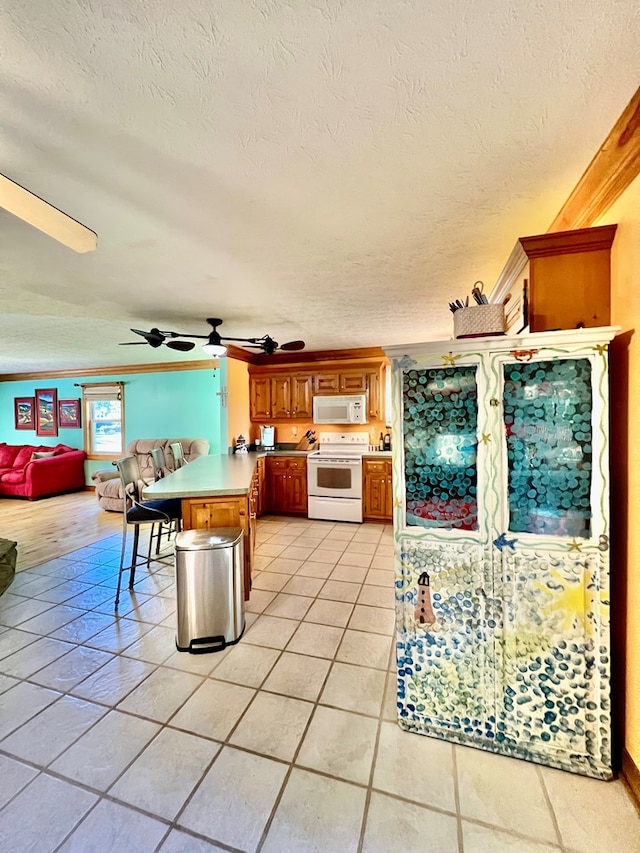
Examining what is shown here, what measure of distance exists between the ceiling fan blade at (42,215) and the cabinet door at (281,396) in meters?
4.24

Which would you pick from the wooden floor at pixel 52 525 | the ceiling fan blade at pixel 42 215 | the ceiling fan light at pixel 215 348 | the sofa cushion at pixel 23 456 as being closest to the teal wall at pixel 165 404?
the sofa cushion at pixel 23 456

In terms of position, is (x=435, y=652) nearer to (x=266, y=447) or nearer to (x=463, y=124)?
(x=463, y=124)

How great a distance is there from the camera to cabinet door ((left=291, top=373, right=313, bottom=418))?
5.65m

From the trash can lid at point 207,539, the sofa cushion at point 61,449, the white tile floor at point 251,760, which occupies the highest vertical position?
the sofa cushion at point 61,449

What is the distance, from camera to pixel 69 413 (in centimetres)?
770

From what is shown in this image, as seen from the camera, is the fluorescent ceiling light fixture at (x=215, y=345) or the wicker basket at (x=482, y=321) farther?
the fluorescent ceiling light fixture at (x=215, y=345)

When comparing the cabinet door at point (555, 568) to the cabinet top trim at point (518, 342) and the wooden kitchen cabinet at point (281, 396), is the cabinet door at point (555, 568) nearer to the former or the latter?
the cabinet top trim at point (518, 342)

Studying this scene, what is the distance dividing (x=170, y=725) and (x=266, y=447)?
4.32 meters

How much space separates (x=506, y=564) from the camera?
162cm

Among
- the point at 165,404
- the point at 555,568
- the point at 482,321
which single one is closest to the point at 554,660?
the point at 555,568

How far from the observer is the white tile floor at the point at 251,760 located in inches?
50.8

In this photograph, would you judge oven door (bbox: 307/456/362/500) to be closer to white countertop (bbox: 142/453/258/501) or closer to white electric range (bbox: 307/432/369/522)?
white electric range (bbox: 307/432/369/522)

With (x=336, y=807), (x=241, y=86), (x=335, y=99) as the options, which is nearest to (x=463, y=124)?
(x=335, y=99)

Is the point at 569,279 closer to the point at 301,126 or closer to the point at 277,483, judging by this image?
the point at 301,126
